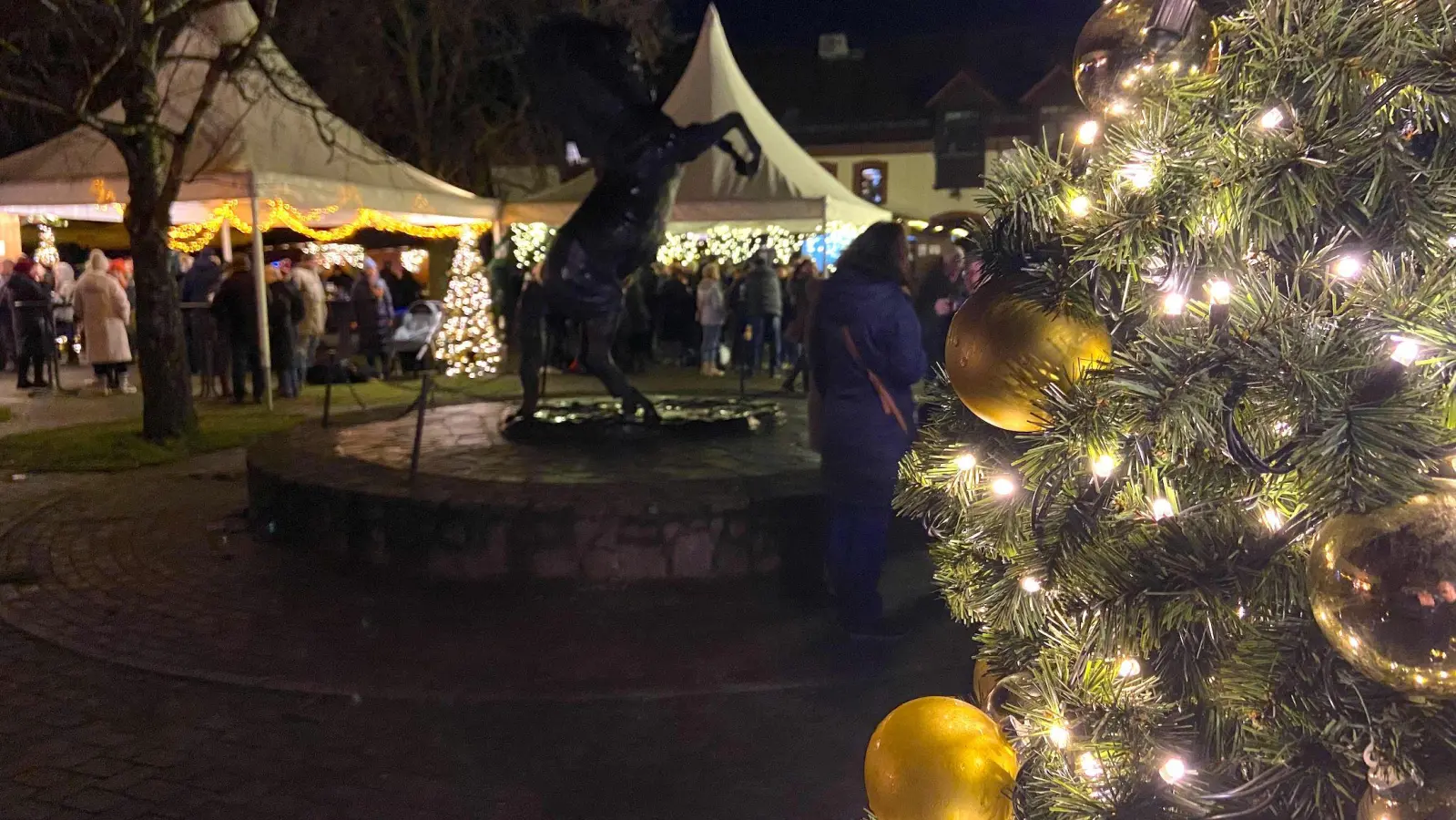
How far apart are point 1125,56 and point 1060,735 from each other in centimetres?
142

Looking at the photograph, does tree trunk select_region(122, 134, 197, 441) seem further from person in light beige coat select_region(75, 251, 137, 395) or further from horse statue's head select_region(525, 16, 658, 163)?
horse statue's head select_region(525, 16, 658, 163)

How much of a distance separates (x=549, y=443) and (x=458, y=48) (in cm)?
1905

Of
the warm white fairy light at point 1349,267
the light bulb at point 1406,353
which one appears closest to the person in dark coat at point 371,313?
the warm white fairy light at point 1349,267

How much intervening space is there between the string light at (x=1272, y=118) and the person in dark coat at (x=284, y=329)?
1364cm

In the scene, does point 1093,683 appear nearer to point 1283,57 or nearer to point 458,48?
point 1283,57

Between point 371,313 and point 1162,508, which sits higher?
point 371,313

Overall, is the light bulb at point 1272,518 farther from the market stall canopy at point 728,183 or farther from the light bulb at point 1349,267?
the market stall canopy at point 728,183

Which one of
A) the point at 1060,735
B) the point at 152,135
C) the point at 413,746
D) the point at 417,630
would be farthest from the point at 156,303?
the point at 1060,735

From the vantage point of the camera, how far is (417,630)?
546 centimetres

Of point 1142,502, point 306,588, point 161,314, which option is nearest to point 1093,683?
point 1142,502

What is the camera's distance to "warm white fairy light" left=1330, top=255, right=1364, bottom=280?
1.72 m

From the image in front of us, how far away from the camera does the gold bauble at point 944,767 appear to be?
2314 mm

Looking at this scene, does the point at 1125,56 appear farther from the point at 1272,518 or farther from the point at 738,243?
the point at 738,243

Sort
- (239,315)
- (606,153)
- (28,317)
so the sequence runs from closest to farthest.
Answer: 1. (606,153)
2. (239,315)
3. (28,317)
